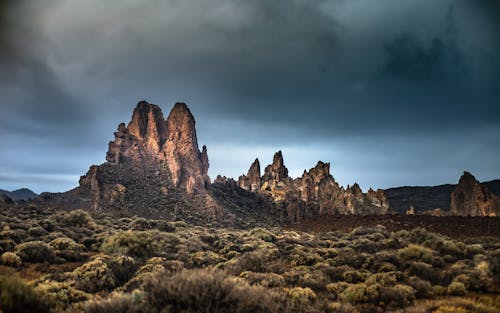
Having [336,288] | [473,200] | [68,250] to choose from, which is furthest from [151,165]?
[473,200]

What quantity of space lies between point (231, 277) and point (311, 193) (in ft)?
256

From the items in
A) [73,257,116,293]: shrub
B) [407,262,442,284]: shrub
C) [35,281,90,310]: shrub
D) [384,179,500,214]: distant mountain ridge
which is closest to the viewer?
[35,281,90,310]: shrub

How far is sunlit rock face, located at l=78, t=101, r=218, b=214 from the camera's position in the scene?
6197cm

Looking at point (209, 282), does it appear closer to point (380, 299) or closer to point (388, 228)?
point (380, 299)

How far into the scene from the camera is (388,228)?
123 feet

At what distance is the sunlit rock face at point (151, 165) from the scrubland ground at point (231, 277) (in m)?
35.7

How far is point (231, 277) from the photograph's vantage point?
7793 mm

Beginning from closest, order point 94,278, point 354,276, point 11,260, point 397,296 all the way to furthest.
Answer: point 397,296 < point 94,278 < point 354,276 < point 11,260

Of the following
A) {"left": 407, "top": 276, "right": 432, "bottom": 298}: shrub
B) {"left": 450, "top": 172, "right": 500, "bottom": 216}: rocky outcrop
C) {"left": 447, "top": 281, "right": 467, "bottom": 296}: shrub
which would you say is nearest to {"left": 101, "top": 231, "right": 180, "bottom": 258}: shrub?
{"left": 407, "top": 276, "right": 432, "bottom": 298}: shrub

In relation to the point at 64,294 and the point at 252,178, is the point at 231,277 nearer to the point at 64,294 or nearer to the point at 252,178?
the point at 64,294

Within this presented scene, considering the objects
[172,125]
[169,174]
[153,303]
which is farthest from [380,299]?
[172,125]

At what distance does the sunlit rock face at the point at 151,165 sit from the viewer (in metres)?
62.0

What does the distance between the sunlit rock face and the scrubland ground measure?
3574cm

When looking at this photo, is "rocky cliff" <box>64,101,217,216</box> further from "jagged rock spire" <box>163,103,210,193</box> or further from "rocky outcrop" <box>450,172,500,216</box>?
"rocky outcrop" <box>450,172,500,216</box>
